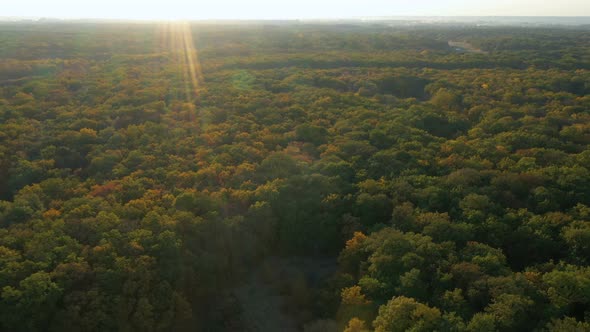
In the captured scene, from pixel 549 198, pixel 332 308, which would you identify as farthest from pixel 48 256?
pixel 549 198

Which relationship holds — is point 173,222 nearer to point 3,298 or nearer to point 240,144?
point 3,298

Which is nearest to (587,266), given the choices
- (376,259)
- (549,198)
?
(549,198)

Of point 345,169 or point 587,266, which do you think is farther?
point 345,169

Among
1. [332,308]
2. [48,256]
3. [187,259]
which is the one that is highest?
[48,256]

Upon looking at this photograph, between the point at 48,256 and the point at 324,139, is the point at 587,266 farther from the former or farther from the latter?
the point at 48,256

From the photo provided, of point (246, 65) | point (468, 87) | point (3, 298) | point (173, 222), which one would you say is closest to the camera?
point (3, 298)

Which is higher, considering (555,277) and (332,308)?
(555,277)

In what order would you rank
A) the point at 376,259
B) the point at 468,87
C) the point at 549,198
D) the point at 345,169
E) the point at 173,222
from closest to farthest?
the point at 376,259, the point at 173,222, the point at 549,198, the point at 345,169, the point at 468,87
